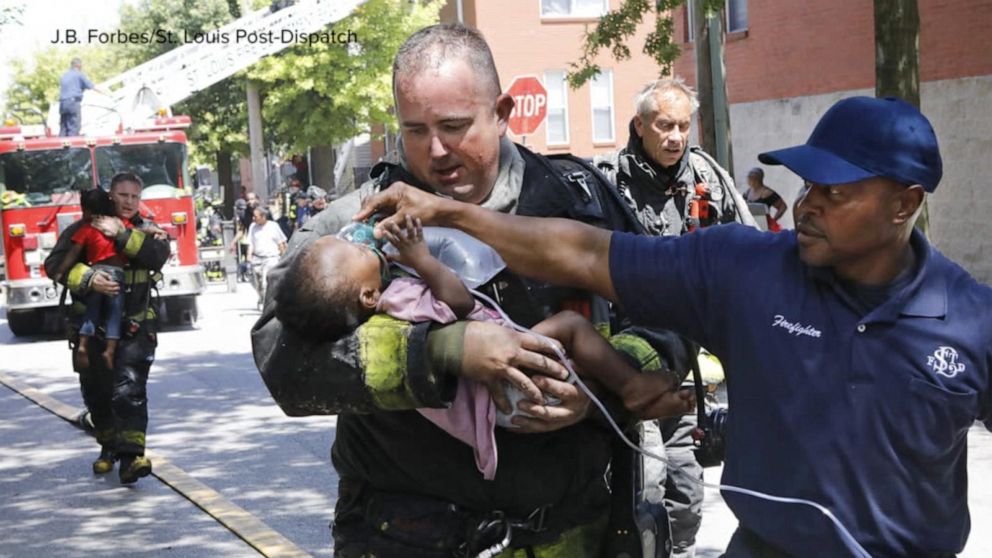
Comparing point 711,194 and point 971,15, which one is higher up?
point 971,15

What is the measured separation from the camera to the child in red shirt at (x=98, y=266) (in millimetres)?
9547

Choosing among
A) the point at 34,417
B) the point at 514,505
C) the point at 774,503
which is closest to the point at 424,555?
the point at 514,505

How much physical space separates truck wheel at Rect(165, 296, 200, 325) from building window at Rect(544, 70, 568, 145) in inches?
740

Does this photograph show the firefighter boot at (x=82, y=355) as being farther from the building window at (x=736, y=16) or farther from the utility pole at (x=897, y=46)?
the building window at (x=736, y=16)

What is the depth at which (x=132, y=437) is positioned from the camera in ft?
30.2

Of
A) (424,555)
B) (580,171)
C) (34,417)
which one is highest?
(580,171)

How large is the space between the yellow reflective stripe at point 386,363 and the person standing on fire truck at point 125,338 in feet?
22.1

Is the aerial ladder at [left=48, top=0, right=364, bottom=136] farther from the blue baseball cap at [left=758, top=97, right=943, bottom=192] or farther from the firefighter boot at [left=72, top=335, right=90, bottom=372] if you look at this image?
the blue baseball cap at [left=758, top=97, right=943, bottom=192]

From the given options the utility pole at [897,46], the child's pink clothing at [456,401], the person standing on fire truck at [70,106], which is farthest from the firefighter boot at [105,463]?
the person standing on fire truck at [70,106]

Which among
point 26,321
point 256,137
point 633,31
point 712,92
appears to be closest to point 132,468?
point 712,92

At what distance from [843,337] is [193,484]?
6.96m

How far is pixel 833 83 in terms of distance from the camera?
2094 cm

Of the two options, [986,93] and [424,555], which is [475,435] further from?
[986,93]

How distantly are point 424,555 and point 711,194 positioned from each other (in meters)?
3.20
